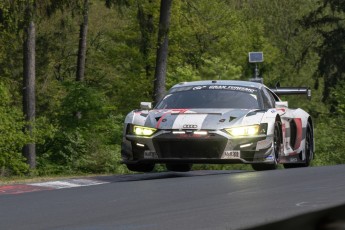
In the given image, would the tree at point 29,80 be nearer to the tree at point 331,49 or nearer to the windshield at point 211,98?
the windshield at point 211,98

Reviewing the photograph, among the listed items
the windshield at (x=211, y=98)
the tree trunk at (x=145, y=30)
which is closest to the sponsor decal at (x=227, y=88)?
the windshield at (x=211, y=98)

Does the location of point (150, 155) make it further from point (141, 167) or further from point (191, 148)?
point (141, 167)

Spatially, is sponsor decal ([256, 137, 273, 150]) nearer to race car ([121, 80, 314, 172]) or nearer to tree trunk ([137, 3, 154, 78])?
race car ([121, 80, 314, 172])

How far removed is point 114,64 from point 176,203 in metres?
44.4

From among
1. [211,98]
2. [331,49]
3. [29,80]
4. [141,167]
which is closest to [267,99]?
[211,98]

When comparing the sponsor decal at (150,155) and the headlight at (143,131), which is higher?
the headlight at (143,131)

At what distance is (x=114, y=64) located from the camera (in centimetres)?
5322

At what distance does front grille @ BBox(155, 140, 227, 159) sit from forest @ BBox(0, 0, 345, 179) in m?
6.02

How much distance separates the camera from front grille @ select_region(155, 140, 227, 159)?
1457 centimetres

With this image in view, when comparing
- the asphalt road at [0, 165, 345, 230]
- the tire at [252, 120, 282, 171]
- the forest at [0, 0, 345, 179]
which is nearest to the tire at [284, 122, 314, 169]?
the tire at [252, 120, 282, 171]

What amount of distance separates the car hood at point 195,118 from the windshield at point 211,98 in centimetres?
77

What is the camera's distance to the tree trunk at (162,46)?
32.6 metres

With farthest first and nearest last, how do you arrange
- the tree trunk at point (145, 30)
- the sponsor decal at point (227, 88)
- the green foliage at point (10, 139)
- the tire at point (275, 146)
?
1. the tree trunk at point (145, 30)
2. the green foliage at point (10, 139)
3. the sponsor decal at point (227, 88)
4. the tire at point (275, 146)

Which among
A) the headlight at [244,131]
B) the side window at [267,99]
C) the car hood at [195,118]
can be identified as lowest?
the headlight at [244,131]
